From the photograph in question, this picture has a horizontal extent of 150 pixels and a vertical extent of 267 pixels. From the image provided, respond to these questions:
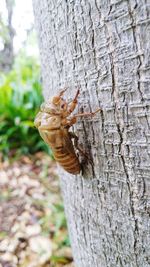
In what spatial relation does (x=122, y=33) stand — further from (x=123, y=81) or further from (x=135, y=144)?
(x=135, y=144)

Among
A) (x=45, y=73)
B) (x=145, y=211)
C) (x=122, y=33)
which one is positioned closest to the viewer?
(x=122, y=33)

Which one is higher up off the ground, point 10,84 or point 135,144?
point 10,84

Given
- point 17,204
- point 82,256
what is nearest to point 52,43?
point 82,256

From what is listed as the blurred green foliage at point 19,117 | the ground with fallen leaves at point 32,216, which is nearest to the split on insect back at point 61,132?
the ground with fallen leaves at point 32,216

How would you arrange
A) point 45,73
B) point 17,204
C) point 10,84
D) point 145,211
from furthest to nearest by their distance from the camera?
1. point 10,84
2. point 17,204
3. point 45,73
4. point 145,211

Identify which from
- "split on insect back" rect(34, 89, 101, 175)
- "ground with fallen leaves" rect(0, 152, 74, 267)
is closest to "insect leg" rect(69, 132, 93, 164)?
"split on insect back" rect(34, 89, 101, 175)

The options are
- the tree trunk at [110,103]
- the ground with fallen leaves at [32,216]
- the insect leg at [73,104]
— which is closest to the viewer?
the tree trunk at [110,103]

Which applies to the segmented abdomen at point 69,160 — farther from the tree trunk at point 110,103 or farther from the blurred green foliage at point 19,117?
the blurred green foliage at point 19,117
